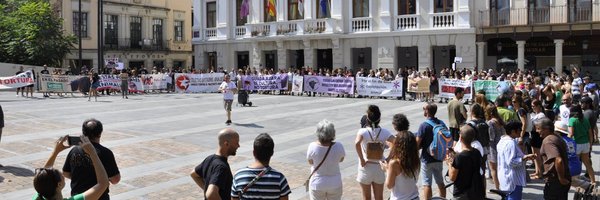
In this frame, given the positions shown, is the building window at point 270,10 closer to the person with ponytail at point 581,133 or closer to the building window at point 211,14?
the building window at point 211,14

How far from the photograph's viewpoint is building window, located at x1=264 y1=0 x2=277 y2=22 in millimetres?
37494

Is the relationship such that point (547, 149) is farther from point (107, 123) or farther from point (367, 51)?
point (367, 51)

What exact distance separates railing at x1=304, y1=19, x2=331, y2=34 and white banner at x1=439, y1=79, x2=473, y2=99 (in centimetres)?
1072

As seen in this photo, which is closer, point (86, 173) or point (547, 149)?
point (86, 173)

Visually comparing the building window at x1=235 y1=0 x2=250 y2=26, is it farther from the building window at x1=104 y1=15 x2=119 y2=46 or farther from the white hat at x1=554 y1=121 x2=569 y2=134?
the white hat at x1=554 y1=121 x2=569 y2=134

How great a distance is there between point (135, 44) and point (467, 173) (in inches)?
1893

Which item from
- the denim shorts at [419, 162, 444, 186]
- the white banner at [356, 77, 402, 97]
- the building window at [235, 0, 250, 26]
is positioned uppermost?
the building window at [235, 0, 250, 26]

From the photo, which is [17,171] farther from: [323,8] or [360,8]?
[360,8]

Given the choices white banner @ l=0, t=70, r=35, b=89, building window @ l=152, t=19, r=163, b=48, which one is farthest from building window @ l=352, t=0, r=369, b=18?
building window @ l=152, t=19, r=163, b=48

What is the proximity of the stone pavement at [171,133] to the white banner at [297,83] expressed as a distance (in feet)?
7.64

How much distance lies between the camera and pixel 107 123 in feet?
61.3

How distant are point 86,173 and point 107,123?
13.0 meters

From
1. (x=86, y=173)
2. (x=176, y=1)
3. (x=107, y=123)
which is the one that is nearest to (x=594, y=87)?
(x=107, y=123)

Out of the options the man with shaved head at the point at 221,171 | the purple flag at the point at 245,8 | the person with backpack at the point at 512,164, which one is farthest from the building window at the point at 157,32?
the man with shaved head at the point at 221,171
